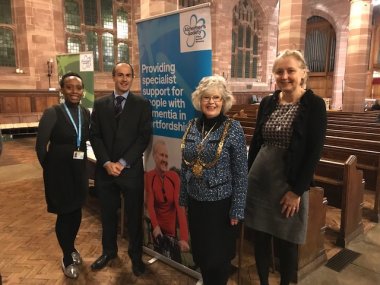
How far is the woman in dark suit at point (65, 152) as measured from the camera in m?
2.40

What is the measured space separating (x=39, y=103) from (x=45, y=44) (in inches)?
75.7

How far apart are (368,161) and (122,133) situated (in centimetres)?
324

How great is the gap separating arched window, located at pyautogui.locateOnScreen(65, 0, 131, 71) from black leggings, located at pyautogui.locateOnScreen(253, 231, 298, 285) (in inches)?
436

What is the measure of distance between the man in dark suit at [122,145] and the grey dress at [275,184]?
965 millimetres

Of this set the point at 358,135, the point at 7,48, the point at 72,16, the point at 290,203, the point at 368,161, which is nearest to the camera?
the point at 290,203

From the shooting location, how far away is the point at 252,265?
2.83m

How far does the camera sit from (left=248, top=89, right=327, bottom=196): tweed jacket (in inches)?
71.0

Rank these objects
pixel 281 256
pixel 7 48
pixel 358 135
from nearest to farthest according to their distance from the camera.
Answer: pixel 281 256 < pixel 358 135 < pixel 7 48

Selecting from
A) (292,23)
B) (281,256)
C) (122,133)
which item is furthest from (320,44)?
(281,256)

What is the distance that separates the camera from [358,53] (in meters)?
11.4

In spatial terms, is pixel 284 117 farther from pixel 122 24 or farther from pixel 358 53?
pixel 122 24

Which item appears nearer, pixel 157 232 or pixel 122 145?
pixel 122 145

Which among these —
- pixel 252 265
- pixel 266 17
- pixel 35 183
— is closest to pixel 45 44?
pixel 35 183

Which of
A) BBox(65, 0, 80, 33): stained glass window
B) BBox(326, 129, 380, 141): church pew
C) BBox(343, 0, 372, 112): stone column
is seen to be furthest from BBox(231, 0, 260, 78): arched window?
BBox(326, 129, 380, 141): church pew
